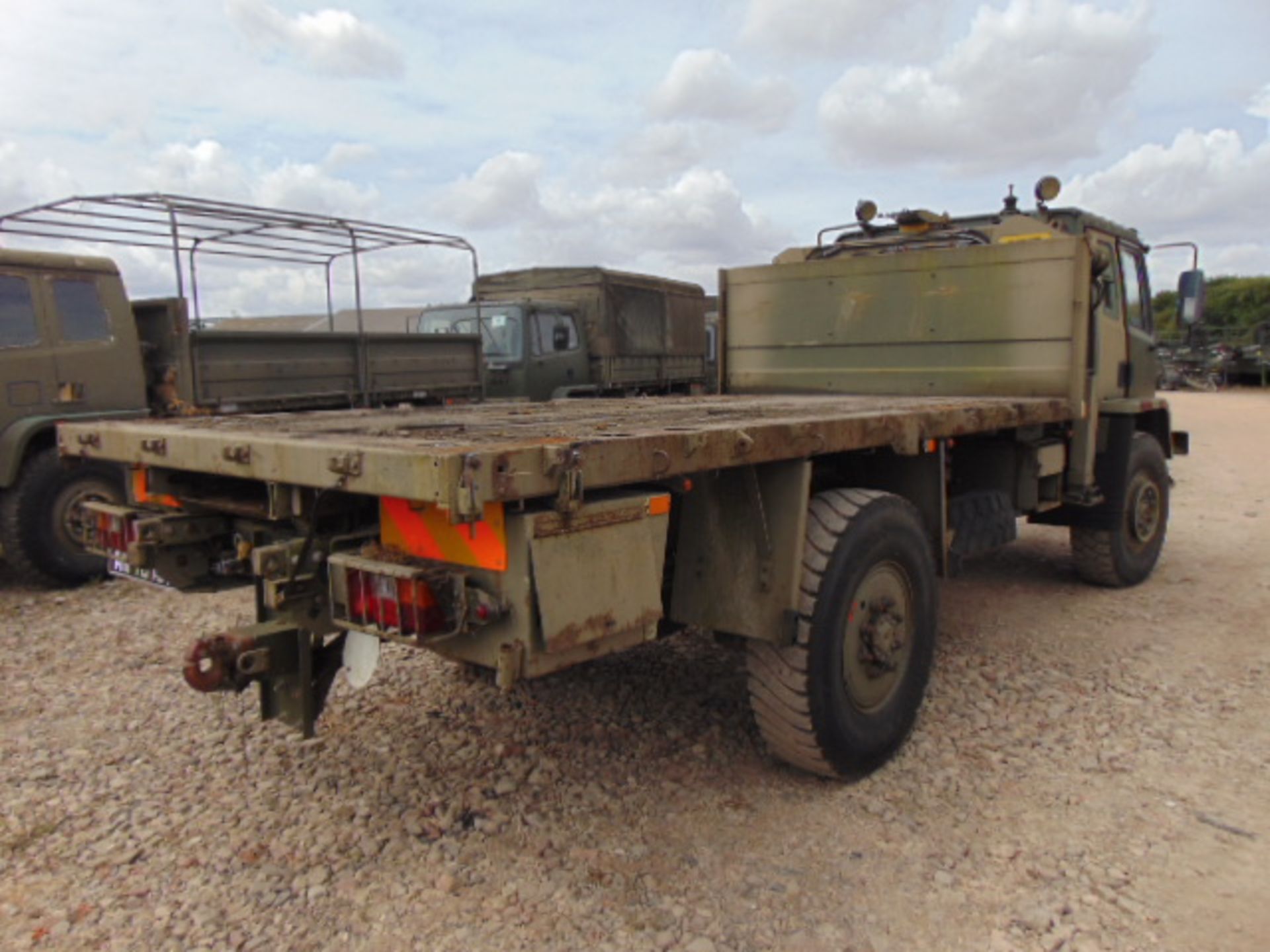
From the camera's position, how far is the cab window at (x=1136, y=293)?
6273mm

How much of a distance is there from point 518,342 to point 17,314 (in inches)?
224

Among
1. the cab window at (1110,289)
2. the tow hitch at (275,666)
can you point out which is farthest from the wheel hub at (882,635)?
the cab window at (1110,289)

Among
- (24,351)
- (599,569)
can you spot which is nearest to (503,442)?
(599,569)

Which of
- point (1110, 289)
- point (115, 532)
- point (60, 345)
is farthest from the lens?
point (60, 345)

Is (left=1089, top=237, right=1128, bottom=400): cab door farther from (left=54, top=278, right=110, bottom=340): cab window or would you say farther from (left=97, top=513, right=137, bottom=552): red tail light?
(left=54, top=278, right=110, bottom=340): cab window

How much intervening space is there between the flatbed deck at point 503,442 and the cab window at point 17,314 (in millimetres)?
3563

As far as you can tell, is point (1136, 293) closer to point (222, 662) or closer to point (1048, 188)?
point (1048, 188)

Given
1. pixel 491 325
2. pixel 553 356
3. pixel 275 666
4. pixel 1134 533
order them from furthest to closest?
pixel 553 356 → pixel 491 325 → pixel 1134 533 → pixel 275 666

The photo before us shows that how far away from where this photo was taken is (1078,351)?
17.3 ft

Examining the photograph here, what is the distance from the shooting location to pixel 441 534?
2.64m

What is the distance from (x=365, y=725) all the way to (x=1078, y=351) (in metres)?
4.12

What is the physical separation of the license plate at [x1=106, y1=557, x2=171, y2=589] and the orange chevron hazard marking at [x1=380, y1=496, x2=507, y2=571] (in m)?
1.14

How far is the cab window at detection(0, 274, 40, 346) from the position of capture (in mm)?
6621

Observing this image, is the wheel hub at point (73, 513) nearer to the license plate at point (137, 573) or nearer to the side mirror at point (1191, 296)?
the license plate at point (137, 573)
